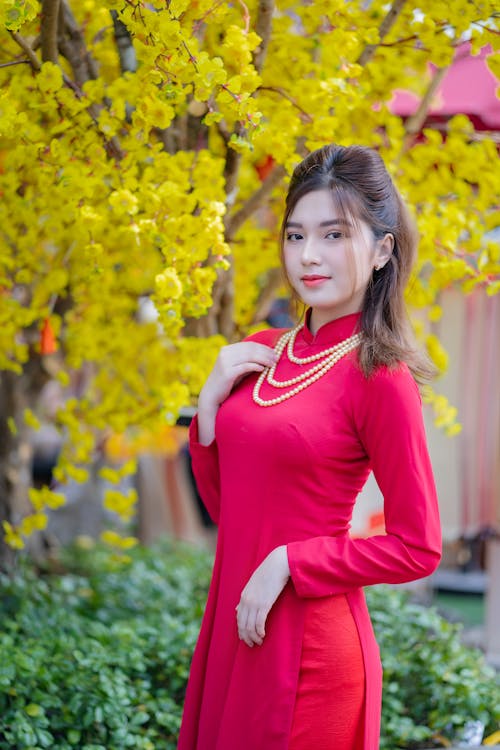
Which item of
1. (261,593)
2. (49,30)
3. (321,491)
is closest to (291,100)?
(49,30)

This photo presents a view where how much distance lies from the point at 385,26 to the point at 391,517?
1427mm

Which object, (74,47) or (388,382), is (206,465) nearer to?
(388,382)

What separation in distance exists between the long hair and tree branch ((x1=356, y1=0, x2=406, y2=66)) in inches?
32.1

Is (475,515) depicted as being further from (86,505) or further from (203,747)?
(203,747)

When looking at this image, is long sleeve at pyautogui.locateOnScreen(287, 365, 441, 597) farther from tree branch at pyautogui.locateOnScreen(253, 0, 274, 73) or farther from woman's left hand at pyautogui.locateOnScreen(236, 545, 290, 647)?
tree branch at pyautogui.locateOnScreen(253, 0, 274, 73)

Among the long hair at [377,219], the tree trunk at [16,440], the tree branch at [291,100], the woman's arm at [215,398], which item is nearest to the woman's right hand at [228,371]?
the woman's arm at [215,398]

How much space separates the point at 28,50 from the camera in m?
2.12

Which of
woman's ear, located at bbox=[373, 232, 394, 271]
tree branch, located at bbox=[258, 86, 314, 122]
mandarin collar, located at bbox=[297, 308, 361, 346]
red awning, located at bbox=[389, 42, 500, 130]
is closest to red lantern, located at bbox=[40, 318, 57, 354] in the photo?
tree branch, located at bbox=[258, 86, 314, 122]

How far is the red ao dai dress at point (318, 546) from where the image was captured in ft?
5.09

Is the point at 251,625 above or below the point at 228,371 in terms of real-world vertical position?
below

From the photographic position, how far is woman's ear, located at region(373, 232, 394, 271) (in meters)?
1.69

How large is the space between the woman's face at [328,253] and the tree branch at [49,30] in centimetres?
92

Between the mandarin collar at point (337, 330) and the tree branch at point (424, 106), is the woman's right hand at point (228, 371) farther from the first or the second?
the tree branch at point (424, 106)

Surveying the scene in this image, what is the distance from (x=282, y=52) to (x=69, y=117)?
66 centimetres
